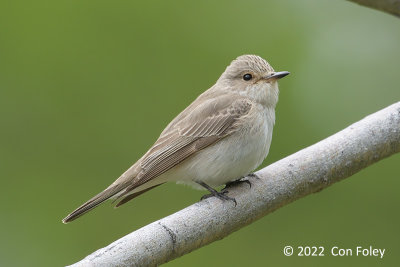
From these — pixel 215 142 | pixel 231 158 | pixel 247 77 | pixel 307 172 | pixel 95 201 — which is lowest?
pixel 95 201

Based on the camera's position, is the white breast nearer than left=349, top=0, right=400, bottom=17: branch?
No

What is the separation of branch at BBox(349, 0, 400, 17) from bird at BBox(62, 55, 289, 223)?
148 centimetres

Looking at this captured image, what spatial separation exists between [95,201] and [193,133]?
1013mm

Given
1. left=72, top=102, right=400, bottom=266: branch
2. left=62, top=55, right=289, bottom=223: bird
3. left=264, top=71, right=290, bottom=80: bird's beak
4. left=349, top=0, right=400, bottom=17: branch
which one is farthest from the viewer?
left=264, top=71, right=290, bottom=80: bird's beak

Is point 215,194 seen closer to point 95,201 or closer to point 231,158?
point 231,158

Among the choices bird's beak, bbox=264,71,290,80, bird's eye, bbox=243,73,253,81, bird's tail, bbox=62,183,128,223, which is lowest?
bird's tail, bbox=62,183,128,223

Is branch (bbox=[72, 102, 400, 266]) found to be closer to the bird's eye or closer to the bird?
the bird

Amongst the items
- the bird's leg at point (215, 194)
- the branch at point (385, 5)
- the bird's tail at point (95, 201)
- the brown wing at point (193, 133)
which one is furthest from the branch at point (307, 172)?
the branch at point (385, 5)

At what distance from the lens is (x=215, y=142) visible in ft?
16.8

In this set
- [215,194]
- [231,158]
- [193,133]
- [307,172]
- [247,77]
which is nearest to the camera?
[307,172]

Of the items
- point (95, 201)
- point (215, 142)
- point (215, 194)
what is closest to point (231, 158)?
point (215, 142)

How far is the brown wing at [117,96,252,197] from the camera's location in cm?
497

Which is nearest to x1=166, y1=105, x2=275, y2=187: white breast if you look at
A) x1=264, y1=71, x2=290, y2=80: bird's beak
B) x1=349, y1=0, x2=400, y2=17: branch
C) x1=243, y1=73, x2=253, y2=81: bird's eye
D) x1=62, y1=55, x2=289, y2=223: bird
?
x1=62, y1=55, x2=289, y2=223: bird

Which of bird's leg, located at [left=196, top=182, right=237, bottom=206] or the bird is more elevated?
the bird
